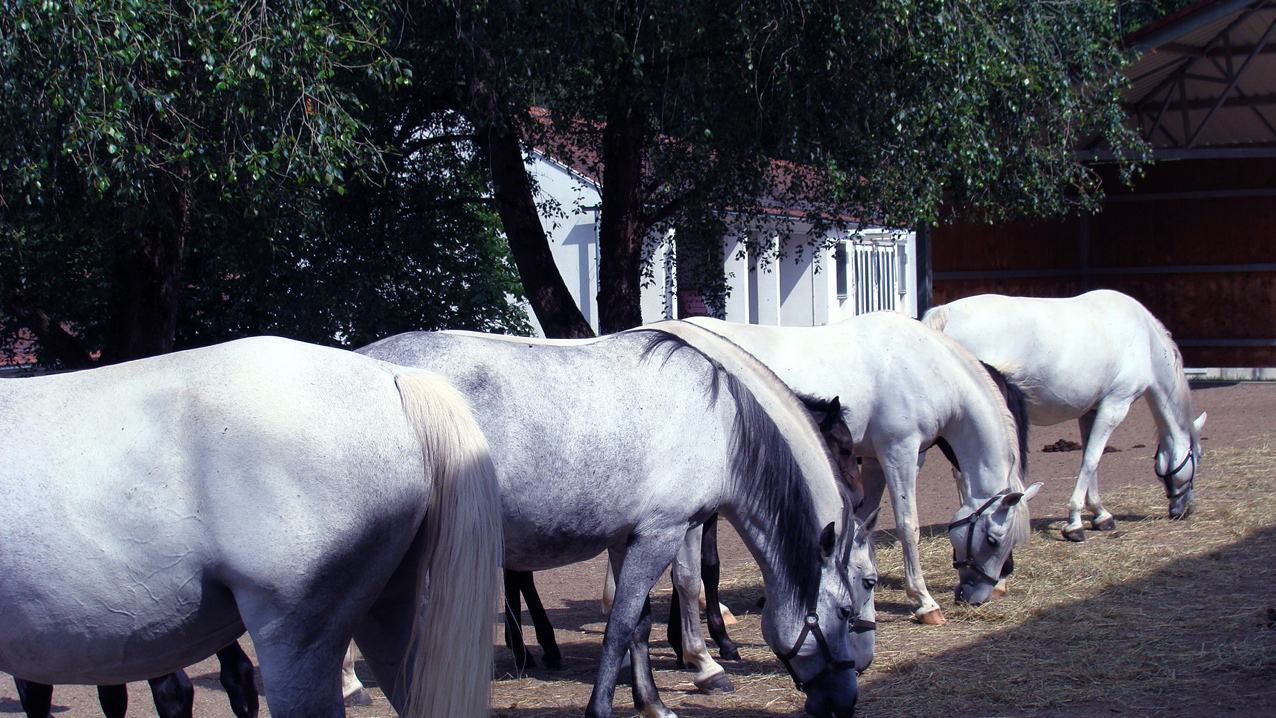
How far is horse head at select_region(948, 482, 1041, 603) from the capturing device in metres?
5.46

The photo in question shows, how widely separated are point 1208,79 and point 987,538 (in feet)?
41.5

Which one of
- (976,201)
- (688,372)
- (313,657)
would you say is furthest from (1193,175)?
(313,657)

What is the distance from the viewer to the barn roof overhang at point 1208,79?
42.5ft

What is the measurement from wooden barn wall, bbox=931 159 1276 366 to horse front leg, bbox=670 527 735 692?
1576 centimetres

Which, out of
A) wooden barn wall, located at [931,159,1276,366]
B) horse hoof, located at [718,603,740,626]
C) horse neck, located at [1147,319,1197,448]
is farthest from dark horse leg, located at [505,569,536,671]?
wooden barn wall, located at [931,159,1276,366]

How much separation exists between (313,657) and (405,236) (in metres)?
6.67

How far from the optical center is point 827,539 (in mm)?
3615

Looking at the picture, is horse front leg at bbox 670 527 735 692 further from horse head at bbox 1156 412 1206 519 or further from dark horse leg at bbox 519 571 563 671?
horse head at bbox 1156 412 1206 519

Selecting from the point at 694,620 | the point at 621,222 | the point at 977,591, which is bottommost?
the point at 977,591

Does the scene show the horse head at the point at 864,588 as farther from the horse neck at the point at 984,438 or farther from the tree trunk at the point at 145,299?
the tree trunk at the point at 145,299

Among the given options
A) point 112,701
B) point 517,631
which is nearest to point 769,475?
point 517,631

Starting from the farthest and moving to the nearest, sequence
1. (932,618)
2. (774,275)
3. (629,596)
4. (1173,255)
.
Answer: (774,275), (1173,255), (932,618), (629,596)

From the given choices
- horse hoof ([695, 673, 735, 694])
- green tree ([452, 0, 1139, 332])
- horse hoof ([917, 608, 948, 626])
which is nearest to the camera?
horse hoof ([695, 673, 735, 694])

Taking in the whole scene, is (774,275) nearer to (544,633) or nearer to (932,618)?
(932,618)
